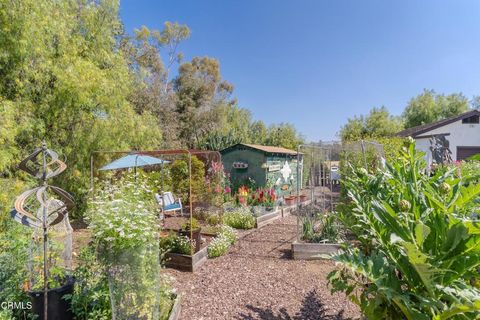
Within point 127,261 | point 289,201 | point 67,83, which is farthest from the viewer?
point 289,201

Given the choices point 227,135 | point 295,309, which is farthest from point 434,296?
point 227,135

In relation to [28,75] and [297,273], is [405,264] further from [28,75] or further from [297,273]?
[28,75]

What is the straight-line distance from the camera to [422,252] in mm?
2033

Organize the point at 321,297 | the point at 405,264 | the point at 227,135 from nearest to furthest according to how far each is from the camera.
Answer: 1. the point at 405,264
2. the point at 321,297
3. the point at 227,135

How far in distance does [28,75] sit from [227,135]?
11.0m

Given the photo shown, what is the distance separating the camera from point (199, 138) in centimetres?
2150

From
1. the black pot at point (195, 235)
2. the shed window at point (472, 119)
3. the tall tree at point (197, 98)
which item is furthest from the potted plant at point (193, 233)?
the shed window at point (472, 119)

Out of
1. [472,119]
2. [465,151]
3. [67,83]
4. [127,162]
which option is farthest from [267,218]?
[472,119]

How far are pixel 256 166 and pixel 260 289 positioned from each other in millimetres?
7821

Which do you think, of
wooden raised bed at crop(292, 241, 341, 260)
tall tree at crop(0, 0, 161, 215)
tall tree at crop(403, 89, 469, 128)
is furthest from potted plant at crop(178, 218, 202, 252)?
tall tree at crop(403, 89, 469, 128)

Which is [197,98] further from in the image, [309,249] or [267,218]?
[309,249]

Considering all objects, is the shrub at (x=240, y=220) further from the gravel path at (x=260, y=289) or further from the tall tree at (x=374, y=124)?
the tall tree at (x=374, y=124)

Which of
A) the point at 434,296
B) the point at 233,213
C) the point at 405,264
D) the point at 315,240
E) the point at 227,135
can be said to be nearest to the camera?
the point at 434,296

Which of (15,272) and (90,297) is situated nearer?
(90,297)
